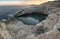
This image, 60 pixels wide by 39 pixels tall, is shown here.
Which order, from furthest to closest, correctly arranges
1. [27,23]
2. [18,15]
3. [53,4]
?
[53,4], [18,15], [27,23]

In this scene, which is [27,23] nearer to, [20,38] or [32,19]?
[32,19]

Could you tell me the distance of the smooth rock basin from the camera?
1.39 m

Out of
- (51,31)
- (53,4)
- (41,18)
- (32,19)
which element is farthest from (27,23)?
(53,4)

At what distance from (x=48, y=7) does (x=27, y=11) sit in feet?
1.10

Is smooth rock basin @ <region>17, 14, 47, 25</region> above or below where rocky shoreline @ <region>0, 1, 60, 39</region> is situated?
above

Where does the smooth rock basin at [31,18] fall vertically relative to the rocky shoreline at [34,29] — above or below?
above

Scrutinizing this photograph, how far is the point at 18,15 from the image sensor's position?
1.49 metres

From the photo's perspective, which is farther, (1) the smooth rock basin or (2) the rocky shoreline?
(1) the smooth rock basin

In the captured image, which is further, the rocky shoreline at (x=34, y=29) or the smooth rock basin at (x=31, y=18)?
the smooth rock basin at (x=31, y=18)

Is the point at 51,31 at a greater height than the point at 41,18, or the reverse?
the point at 41,18

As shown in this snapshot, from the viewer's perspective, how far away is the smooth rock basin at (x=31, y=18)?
4.55 ft

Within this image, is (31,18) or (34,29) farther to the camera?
(31,18)

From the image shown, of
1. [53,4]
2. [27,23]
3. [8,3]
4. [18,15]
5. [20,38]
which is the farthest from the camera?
[53,4]

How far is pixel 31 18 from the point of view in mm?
1450
